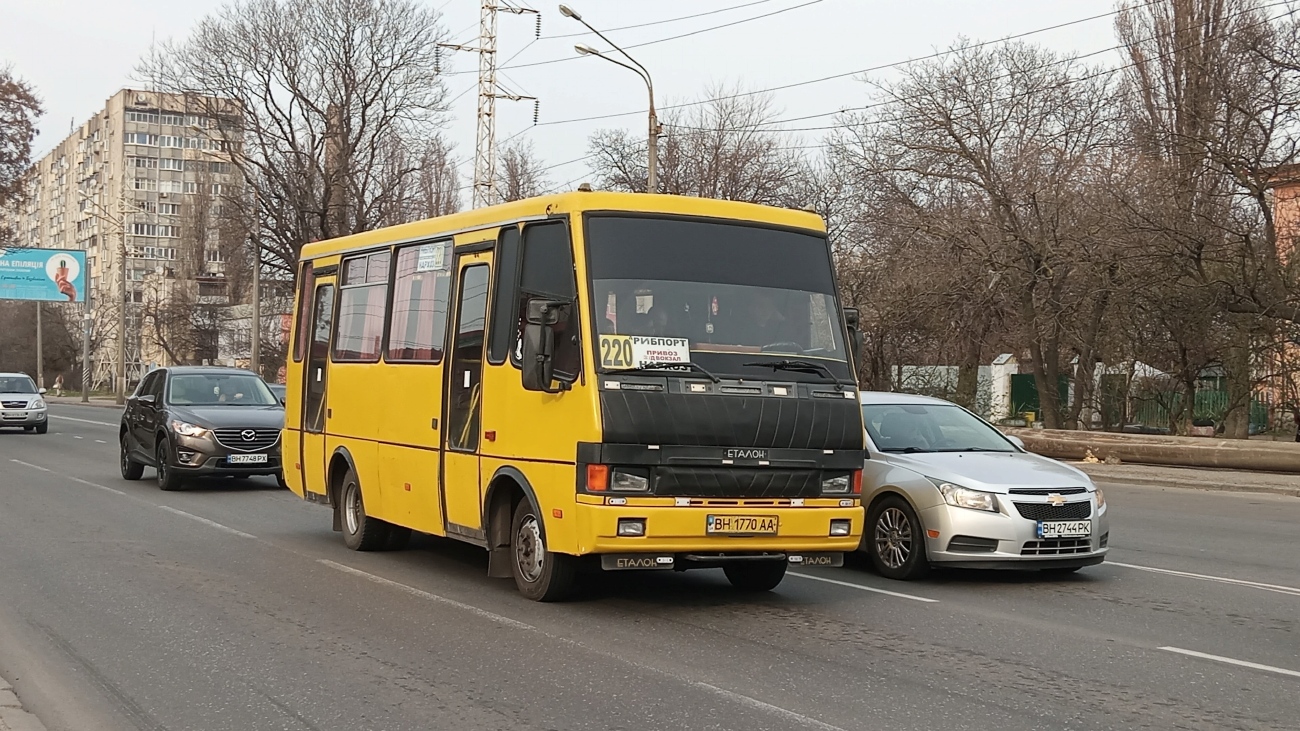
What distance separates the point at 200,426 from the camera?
61.5ft

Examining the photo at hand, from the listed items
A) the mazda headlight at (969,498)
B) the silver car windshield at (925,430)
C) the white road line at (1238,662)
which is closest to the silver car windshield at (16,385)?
the silver car windshield at (925,430)

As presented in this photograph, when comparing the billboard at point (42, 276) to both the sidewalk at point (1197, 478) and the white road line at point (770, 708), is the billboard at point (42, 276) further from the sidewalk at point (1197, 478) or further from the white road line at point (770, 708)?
the white road line at point (770, 708)

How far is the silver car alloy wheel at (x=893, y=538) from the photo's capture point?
10688 millimetres

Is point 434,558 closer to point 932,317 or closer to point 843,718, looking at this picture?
point 843,718

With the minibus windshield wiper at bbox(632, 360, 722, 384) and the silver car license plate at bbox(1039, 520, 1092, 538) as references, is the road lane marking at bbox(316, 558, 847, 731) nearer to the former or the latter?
the minibus windshield wiper at bbox(632, 360, 722, 384)

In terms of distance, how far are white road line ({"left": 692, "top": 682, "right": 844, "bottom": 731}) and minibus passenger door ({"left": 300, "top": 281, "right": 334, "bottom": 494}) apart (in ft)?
23.5

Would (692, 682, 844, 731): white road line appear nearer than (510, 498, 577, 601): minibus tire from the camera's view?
Yes

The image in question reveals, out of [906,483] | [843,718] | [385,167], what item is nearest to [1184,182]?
[906,483]

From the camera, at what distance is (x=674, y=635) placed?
8328 millimetres

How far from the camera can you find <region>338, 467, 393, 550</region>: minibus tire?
40.3 feet

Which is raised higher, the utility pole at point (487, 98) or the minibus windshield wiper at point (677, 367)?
the utility pole at point (487, 98)

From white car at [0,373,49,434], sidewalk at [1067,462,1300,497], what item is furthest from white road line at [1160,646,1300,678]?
white car at [0,373,49,434]

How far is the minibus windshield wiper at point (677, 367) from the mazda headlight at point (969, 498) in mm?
2532

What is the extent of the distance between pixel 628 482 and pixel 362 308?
4.85 m
